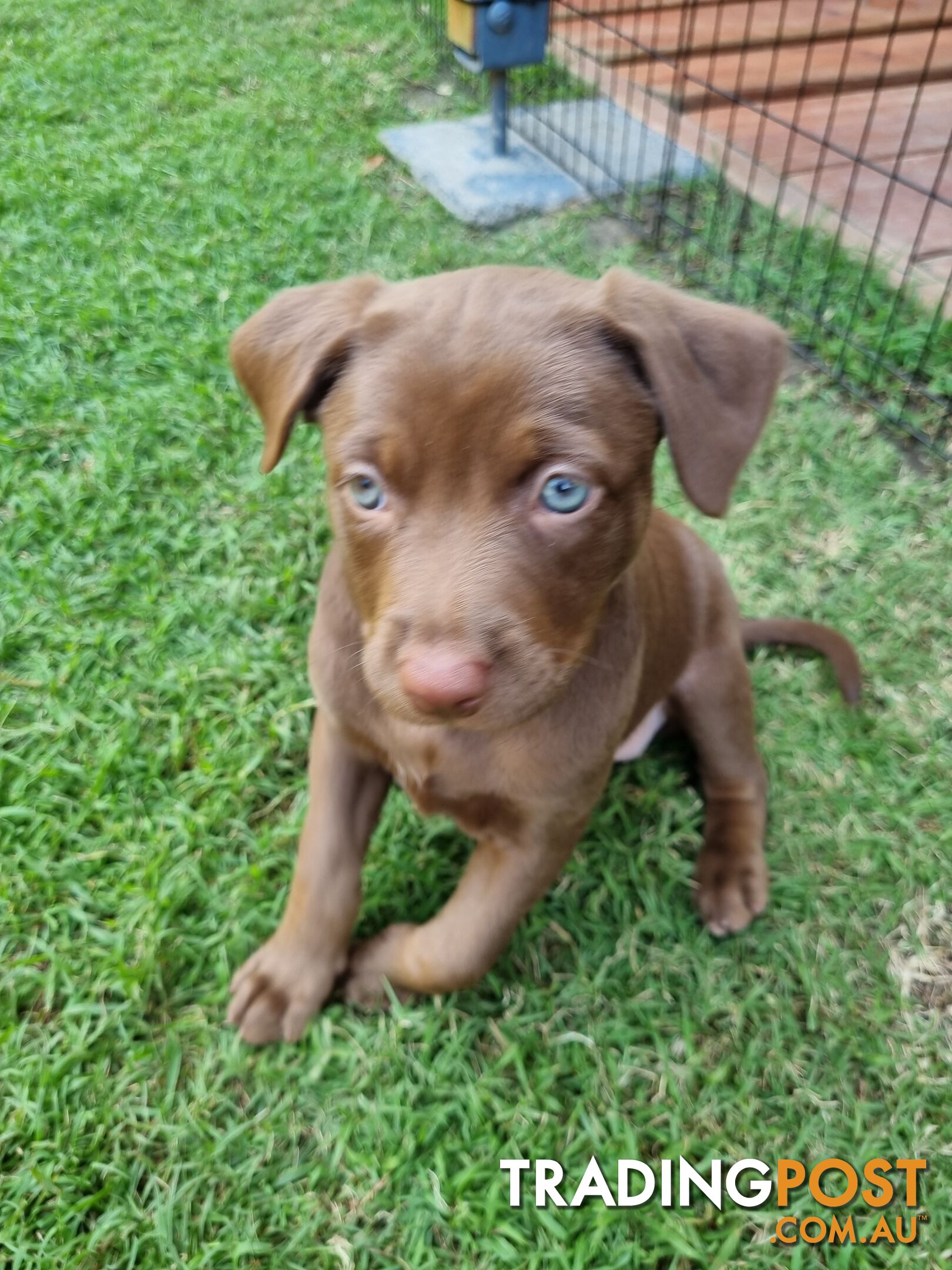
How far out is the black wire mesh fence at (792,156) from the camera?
422cm

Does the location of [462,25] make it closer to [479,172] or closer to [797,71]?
[479,172]

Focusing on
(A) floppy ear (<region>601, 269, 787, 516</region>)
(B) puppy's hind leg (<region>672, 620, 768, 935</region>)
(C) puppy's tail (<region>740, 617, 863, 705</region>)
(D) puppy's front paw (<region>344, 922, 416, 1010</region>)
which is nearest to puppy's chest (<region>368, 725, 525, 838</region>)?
(D) puppy's front paw (<region>344, 922, 416, 1010</region>)

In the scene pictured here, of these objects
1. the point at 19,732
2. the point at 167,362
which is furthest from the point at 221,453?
the point at 19,732

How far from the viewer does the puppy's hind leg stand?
8.38 feet

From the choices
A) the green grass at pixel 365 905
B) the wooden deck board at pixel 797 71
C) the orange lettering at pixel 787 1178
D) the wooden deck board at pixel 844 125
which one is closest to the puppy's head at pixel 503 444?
the green grass at pixel 365 905

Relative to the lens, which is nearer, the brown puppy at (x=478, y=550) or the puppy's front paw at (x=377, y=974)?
the brown puppy at (x=478, y=550)

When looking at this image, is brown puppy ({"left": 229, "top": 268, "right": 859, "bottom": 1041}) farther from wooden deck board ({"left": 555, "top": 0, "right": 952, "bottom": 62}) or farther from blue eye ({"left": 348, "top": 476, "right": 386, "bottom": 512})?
wooden deck board ({"left": 555, "top": 0, "right": 952, "bottom": 62})

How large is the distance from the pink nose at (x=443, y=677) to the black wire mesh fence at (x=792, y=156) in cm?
299

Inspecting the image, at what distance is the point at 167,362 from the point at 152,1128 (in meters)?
2.90

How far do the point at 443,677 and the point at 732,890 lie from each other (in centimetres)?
136

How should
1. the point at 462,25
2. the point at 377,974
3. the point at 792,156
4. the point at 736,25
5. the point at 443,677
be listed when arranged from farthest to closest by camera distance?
the point at 736,25 → the point at 792,156 → the point at 462,25 → the point at 377,974 → the point at 443,677

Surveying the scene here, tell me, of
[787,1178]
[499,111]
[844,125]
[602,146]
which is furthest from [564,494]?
[844,125]

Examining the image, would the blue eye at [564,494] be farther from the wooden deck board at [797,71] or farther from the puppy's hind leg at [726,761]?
the wooden deck board at [797,71]

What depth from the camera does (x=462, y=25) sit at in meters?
4.75
